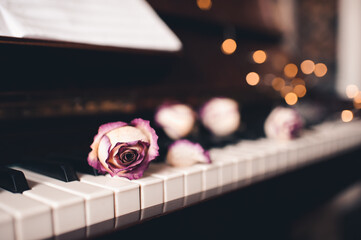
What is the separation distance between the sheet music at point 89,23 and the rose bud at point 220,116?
0.28 metres

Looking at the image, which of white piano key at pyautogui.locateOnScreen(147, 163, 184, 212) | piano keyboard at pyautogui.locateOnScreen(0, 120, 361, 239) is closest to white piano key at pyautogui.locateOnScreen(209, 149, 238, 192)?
piano keyboard at pyautogui.locateOnScreen(0, 120, 361, 239)

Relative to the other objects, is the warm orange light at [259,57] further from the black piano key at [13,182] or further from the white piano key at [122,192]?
the black piano key at [13,182]

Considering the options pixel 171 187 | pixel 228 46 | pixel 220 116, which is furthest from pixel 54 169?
pixel 228 46

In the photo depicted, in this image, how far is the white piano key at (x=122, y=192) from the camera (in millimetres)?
681

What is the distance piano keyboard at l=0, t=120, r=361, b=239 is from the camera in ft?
1.87

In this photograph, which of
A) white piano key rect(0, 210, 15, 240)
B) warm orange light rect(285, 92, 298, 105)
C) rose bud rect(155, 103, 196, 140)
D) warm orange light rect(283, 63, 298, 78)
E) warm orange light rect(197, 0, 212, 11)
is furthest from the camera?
warm orange light rect(283, 63, 298, 78)

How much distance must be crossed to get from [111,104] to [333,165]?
1.29 meters

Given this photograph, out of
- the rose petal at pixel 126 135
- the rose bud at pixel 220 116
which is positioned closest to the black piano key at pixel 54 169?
the rose petal at pixel 126 135

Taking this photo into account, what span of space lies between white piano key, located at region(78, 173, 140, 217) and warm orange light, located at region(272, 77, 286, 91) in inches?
56.2

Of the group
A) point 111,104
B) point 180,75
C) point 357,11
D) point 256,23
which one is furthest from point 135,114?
point 357,11

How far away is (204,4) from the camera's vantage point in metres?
1.66

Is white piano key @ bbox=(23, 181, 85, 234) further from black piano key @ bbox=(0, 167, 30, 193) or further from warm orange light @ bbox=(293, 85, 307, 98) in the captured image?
warm orange light @ bbox=(293, 85, 307, 98)

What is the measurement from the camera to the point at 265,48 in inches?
82.2

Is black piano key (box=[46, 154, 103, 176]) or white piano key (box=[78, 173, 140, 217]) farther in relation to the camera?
black piano key (box=[46, 154, 103, 176])
